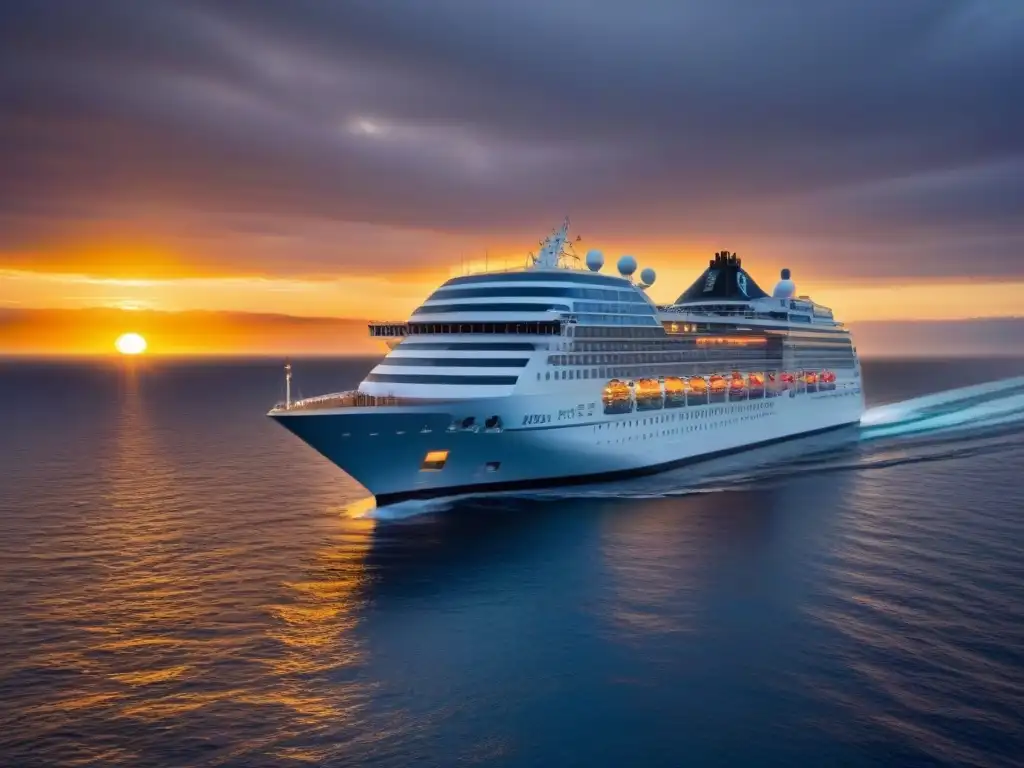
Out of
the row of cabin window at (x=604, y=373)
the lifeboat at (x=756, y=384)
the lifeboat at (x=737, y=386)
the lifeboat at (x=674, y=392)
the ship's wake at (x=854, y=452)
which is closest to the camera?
the row of cabin window at (x=604, y=373)

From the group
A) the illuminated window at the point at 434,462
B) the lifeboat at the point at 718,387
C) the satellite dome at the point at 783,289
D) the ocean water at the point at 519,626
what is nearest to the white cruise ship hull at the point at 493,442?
the illuminated window at the point at 434,462

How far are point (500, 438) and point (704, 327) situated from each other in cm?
2890

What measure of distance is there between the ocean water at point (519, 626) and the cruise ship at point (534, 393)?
8.48 ft

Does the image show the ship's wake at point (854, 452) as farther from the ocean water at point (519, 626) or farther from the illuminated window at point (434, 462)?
the illuminated window at point (434, 462)

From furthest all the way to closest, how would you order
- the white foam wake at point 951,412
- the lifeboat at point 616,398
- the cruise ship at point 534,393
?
1. the white foam wake at point 951,412
2. the lifeboat at point 616,398
3. the cruise ship at point 534,393

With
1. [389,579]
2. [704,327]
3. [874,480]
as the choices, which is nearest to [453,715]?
[389,579]

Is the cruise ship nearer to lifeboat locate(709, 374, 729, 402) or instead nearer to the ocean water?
lifeboat locate(709, 374, 729, 402)

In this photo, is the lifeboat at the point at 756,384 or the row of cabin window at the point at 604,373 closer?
the row of cabin window at the point at 604,373

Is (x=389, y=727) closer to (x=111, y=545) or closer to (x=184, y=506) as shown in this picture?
(x=111, y=545)

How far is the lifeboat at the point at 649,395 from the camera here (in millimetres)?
51938

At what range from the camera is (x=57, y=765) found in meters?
18.3

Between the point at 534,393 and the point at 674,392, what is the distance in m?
16.8

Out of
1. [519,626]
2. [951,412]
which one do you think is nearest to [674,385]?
[519,626]

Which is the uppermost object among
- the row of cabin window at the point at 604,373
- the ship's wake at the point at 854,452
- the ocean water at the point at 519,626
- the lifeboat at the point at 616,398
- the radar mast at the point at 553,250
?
the radar mast at the point at 553,250
